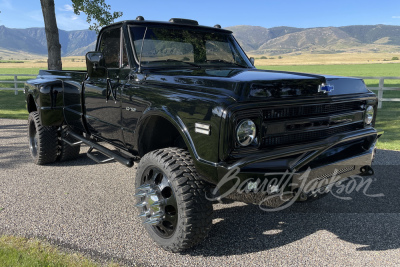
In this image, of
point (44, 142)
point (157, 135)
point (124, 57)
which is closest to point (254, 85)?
point (157, 135)

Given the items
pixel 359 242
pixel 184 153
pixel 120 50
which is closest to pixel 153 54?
pixel 120 50

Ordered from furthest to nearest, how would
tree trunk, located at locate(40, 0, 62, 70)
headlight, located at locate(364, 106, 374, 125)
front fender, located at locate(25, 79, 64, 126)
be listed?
1. tree trunk, located at locate(40, 0, 62, 70)
2. front fender, located at locate(25, 79, 64, 126)
3. headlight, located at locate(364, 106, 374, 125)

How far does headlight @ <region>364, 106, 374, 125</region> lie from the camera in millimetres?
3389

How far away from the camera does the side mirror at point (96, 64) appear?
353cm

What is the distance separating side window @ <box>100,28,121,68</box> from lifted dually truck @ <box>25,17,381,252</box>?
0.04 ft

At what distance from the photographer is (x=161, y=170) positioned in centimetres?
287

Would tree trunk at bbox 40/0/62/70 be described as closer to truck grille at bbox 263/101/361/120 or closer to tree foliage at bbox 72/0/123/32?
tree foliage at bbox 72/0/123/32

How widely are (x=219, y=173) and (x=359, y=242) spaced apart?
155cm

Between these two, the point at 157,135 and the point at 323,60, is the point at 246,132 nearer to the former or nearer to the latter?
the point at 157,135

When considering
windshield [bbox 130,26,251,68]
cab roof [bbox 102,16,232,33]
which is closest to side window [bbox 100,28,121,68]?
cab roof [bbox 102,16,232,33]

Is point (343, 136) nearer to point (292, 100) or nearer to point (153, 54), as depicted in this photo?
point (292, 100)

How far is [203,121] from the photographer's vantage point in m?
2.52

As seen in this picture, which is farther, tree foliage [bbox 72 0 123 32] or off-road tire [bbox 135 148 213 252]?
tree foliage [bbox 72 0 123 32]
